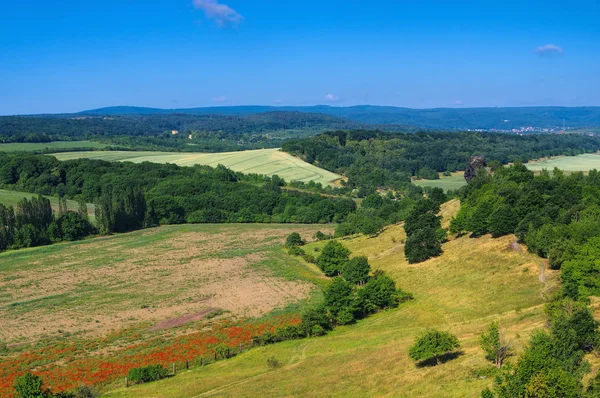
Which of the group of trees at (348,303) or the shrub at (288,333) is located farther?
the group of trees at (348,303)

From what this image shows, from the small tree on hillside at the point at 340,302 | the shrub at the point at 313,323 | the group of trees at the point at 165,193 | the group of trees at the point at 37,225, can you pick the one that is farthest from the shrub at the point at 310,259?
the group of trees at the point at 37,225

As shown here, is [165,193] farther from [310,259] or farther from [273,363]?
[273,363]

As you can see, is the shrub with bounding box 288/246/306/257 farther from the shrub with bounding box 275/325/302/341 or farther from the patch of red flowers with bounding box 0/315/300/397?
the shrub with bounding box 275/325/302/341

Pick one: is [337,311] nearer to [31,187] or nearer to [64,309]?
[64,309]

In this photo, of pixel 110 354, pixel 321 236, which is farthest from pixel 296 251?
pixel 110 354

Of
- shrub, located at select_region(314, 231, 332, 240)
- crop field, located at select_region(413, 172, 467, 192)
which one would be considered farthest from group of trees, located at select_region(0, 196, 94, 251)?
crop field, located at select_region(413, 172, 467, 192)

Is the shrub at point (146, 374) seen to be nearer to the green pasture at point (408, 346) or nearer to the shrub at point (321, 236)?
the green pasture at point (408, 346)
